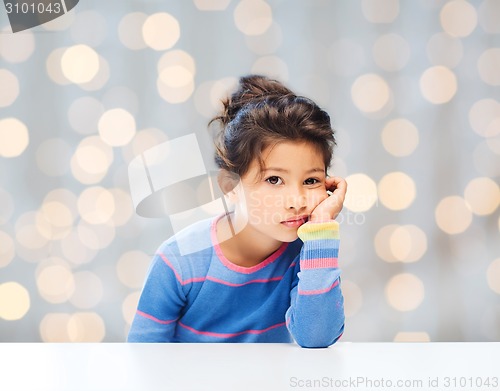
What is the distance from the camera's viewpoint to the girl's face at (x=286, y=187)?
0.85m

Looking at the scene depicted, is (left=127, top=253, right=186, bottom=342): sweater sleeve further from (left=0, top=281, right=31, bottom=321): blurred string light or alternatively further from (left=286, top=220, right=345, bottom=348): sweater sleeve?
(left=0, top=281, right=31, bottom=321): blurred string light

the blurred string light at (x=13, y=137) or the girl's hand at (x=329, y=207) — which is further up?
the blurred string light at (x=13, y=137)

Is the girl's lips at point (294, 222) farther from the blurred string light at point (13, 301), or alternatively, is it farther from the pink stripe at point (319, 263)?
the blurred string light at point (13, 301)

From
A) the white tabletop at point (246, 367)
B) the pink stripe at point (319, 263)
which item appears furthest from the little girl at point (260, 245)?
the white tabletop at point (246, 367)

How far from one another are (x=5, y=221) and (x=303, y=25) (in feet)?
2.94

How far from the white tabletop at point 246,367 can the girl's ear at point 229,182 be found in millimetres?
304

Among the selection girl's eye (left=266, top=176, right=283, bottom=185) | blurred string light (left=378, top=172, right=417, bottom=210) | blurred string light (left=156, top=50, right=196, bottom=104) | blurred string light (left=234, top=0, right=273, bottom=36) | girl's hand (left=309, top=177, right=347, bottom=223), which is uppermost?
blurred string light (left=234, top=0, right=273, bottom=36)

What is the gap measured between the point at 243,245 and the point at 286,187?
0.16 meters

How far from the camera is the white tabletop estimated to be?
1.70ft

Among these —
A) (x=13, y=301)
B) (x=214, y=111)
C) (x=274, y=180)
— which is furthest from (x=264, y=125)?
(x=13, y=301)

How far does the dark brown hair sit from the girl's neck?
104 millimetres

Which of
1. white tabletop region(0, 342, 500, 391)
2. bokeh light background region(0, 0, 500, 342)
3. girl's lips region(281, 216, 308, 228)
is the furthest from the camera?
bokeh light background region(0, 0, 500, 342)

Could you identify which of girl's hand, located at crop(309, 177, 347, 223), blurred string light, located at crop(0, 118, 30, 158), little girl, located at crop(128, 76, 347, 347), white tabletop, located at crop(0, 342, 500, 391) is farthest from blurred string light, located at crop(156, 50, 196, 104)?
white tabletop, located at crop(0, 342, 500, 391)

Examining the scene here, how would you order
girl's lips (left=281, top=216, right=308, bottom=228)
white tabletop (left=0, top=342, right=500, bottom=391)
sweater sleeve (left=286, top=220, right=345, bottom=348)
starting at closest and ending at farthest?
white tabletop (left=0, top=342, right=500, bottom=391) < sweater sleeve (left=286, top=220, right=345, bottom=348) < girl's lips (left=281, top=216, right=308, bottom=228)
